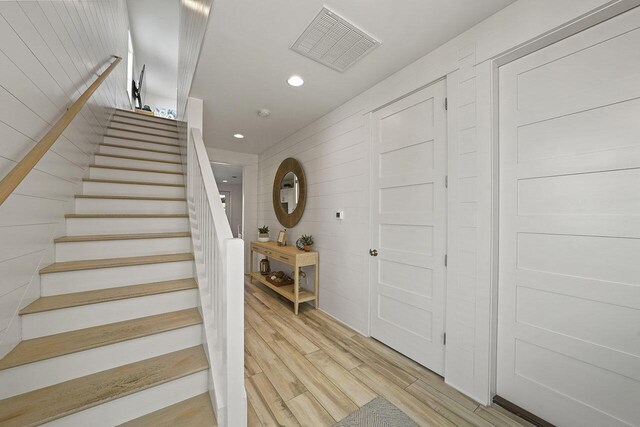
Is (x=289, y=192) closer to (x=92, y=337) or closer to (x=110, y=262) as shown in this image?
(x=110, y=262)

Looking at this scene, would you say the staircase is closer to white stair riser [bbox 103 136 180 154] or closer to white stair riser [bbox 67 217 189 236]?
white stair riser [bbox 67 217 189 236]

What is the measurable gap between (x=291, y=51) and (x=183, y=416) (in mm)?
2497

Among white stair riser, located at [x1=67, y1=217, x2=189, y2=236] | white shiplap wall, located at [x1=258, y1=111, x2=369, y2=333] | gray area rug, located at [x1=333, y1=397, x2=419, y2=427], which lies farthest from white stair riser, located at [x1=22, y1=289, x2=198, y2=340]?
white shiplap wall, located at [x1=258, y1=111, x2=369, y2=333]

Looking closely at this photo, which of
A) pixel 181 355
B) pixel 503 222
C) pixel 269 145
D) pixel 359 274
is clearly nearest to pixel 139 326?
pixel 181 355

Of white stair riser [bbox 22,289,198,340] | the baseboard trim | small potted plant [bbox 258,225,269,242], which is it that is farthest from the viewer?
small potted plant [bbox 258,225,269,242]

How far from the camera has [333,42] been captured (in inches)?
69.3

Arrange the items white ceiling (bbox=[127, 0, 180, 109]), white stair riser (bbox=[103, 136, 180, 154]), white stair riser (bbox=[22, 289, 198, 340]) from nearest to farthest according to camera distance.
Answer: white stair riser (bbox=[22, 289, 198, 340]), white stair riser (bbox=[103, 136, 180, 154]), white ceiling (bbox=[127, 0, 180, 109])

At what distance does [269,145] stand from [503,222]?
146 inches

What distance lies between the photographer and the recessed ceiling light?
7.29 ft

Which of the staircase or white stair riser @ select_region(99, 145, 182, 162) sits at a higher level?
white stair riser @ select_region(99, 145, 182, 162)

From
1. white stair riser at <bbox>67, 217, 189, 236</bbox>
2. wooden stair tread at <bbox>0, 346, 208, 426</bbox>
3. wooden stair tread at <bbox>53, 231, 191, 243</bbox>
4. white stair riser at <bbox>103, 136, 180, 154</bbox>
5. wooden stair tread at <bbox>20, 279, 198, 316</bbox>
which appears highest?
white stair riser at <bbox>103, 136, 180, 154</bbox>

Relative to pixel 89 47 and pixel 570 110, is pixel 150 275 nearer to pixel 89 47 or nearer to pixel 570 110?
pixel 89 47

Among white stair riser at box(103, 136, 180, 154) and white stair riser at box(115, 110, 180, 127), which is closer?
white stair riser at box(103, 136, 180, 154)

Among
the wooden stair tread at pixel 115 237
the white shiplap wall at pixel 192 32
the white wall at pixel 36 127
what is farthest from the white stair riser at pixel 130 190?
the white shiplap wall at pixel 192 32
